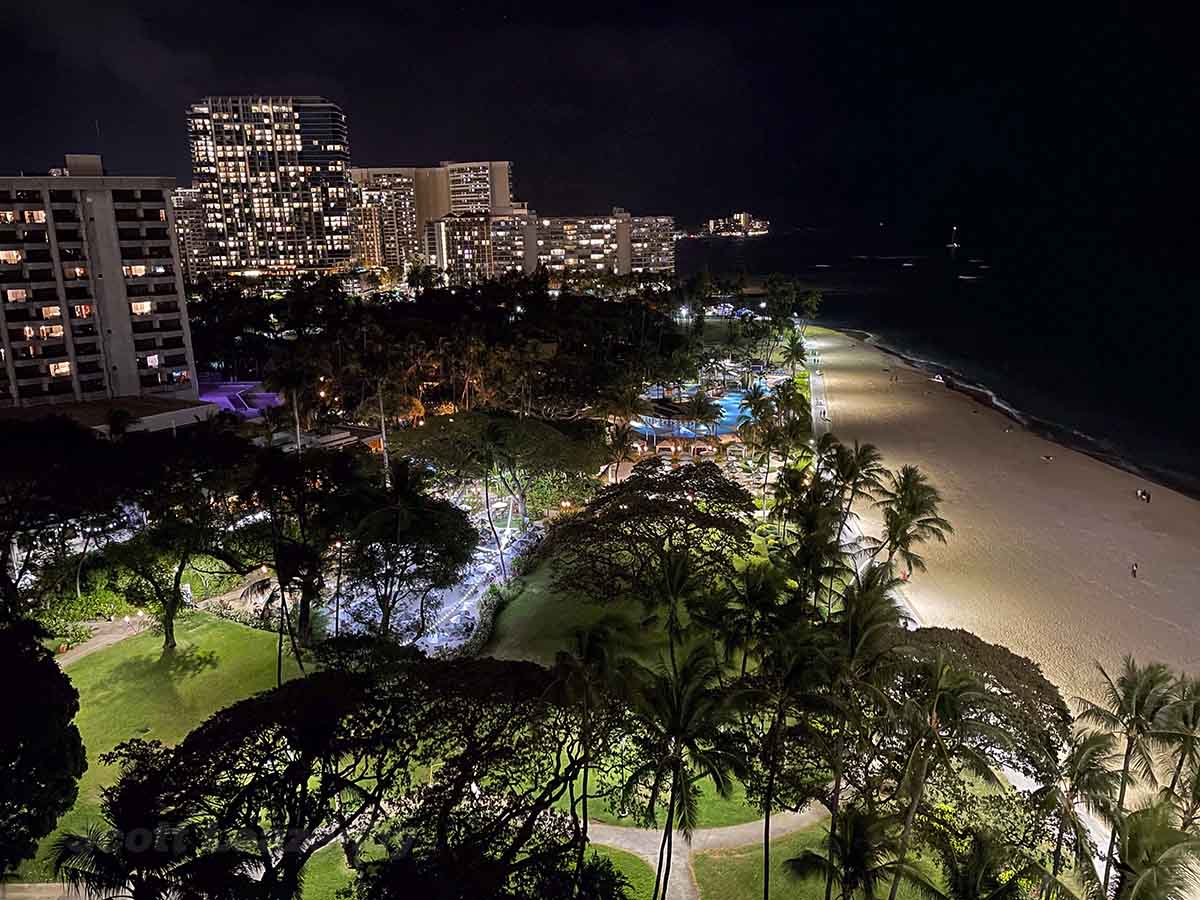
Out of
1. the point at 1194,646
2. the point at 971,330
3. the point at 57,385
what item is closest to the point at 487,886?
the point at 1194,646

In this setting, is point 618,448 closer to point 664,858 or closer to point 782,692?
point 664,858

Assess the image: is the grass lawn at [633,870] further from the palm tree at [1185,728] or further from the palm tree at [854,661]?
the palm tree at [1185,728]

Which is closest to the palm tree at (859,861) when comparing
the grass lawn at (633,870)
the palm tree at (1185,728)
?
the grass lawn at (633,870)

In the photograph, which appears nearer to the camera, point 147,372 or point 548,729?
point 548,729

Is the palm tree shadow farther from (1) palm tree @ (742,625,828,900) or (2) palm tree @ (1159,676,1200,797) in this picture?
(2) palm tree @ (1159,676,1200,797)

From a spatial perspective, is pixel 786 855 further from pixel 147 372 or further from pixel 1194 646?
pixel 147 372

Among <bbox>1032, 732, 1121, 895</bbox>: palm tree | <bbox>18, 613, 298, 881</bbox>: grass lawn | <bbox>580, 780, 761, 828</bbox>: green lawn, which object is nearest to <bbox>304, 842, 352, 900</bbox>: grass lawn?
<bbox>580, 780, 761, 828</bbox>: green lawn
